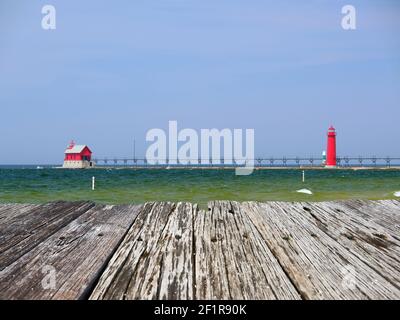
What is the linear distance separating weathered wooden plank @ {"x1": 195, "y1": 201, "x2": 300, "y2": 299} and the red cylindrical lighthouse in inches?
2909

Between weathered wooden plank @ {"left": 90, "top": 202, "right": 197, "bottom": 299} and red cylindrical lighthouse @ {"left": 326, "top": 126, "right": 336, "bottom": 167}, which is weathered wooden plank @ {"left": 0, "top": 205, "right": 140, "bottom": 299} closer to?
weathered wooden plank @ {"left": 90, "top": 202, "right": 197, "bottom": 299}

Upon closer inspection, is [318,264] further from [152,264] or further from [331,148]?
[331,148]

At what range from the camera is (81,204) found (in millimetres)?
3023

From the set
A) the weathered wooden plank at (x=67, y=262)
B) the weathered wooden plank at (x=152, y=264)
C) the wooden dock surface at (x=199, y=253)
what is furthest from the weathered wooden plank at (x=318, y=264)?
the weathered wooden plank at (x=67, y=262)

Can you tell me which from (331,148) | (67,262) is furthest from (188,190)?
(331,148)

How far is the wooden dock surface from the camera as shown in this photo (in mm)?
1311

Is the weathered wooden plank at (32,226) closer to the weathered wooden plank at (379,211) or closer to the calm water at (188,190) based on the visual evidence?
the weathered wooden plank at (379,211)

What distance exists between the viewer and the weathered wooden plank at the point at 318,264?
1.30 m

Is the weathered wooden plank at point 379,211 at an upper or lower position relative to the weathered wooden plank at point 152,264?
upper

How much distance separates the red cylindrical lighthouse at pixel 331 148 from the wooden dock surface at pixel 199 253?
2879 inches

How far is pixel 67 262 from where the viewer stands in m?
1.59

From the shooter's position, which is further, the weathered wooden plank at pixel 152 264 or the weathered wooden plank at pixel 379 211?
the weathered wooden plank at pixel 379 211

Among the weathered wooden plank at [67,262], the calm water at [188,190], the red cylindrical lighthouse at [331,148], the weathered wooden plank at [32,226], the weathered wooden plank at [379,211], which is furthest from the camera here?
the red cylindrical lighthouse at [331,148]

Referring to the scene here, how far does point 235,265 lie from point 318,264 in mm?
369
